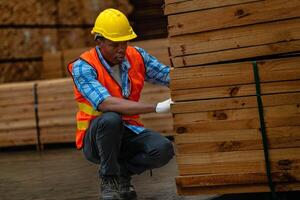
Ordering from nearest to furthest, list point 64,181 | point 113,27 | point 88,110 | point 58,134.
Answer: point 113,27
point 88,110
point 64,181
point 58,134

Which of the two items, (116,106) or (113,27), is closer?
(116,106)

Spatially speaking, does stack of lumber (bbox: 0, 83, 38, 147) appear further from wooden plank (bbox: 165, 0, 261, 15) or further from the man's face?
wooden plank (bbox: 165, 0, 261, 15)

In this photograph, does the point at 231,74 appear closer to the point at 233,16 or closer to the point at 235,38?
the point at 235,38

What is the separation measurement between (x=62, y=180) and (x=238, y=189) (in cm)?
269

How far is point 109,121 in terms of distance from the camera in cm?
462

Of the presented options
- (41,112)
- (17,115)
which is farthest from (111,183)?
(17,115)

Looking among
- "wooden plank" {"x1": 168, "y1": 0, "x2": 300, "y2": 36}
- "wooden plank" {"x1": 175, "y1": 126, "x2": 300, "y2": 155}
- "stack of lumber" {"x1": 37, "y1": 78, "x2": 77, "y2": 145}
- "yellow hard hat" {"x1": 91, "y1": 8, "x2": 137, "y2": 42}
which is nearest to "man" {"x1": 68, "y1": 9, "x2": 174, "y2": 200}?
"yellow hard hat" {"x1": 91, "y1": 8, "x2": 137, "y2": 42}

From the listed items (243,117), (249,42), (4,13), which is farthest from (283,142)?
(4,13)

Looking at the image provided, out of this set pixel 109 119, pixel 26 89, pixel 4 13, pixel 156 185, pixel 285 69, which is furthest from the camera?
pixel 4 13

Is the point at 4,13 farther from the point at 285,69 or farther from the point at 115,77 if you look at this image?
the point at 285,69

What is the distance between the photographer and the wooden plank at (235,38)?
4.17 metres

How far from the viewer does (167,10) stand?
439 centimetres

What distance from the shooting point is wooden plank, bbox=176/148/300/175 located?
419cm

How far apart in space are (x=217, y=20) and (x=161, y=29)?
26.1 ft
